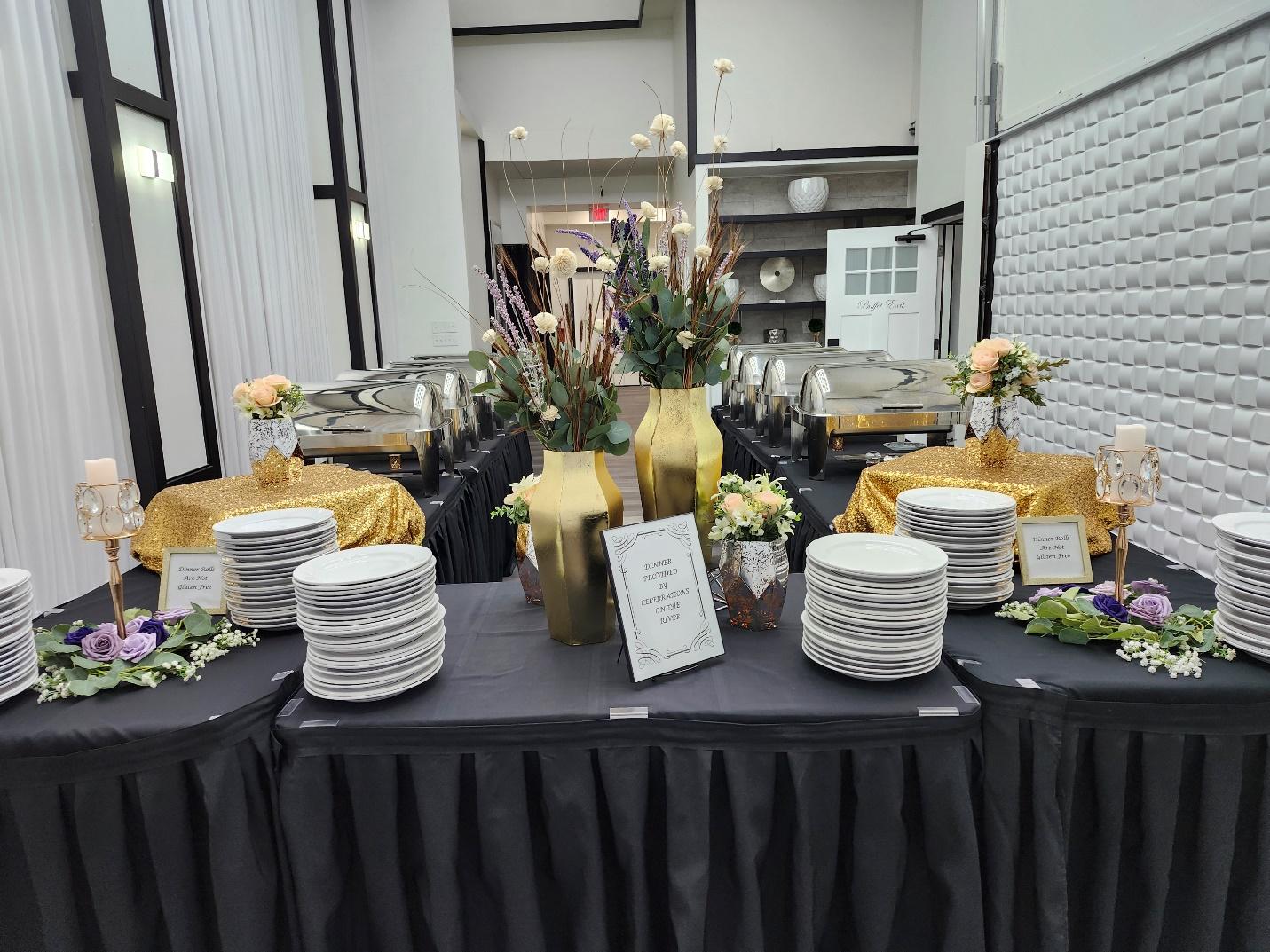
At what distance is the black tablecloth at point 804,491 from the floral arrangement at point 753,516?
1.53 feet

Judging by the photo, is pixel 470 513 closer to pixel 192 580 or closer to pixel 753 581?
pixel 192 580

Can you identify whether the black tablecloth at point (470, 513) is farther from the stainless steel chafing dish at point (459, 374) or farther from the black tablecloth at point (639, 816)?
the black tablecloth at point (639, 816)

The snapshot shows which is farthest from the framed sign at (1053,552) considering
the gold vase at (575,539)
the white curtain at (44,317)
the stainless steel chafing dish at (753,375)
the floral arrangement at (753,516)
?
the white curtain at (44,317)

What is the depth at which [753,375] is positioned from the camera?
3.76 m

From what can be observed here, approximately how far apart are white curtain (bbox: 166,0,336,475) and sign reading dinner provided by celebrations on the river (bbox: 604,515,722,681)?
10.5ft

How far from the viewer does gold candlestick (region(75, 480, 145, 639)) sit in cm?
111

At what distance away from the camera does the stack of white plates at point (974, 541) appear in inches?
46.8

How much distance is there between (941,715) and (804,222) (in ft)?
21.7

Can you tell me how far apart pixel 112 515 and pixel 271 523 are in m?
0.21

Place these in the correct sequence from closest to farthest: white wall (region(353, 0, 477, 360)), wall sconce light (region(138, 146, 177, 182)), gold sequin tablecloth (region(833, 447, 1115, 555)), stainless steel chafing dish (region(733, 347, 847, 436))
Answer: gold sequin tablecloth (region(833, 447, 1115, 555)), wall sconce light (region(138, 146, 177, 182)), stainless steel chafing dish (region(733, 347, 847, 436)), white wall (region(353, 0, 477, 360))

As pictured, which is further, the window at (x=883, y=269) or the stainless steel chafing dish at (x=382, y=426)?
the window at (x=883, y=269)

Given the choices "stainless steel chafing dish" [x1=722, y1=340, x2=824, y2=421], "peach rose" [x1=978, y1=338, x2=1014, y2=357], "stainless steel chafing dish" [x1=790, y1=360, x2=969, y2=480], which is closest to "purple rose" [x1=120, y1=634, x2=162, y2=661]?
"peach rose" [x1=978, y1=338, x2=1014, y2=357]

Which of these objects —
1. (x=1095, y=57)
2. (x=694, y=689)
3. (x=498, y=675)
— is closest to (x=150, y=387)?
(x=498, y=675)

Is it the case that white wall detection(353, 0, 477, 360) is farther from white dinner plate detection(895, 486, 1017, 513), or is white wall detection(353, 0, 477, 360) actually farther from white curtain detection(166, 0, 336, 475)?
white dinner plate detection(895, 486, 1017, 513)
